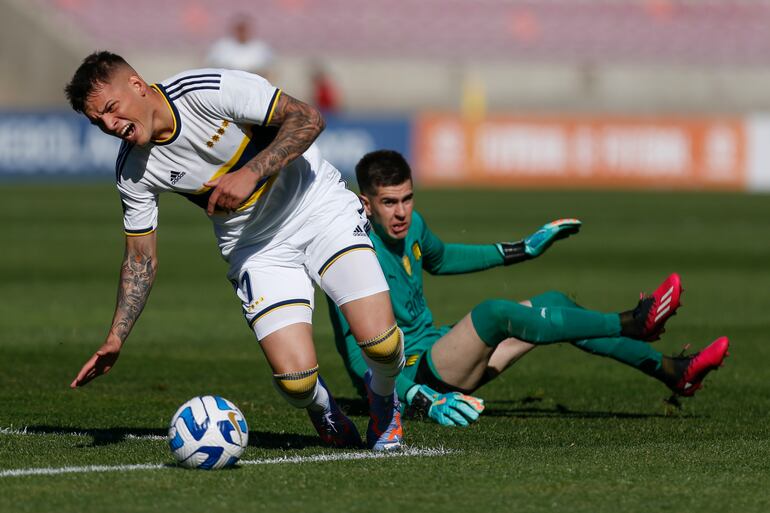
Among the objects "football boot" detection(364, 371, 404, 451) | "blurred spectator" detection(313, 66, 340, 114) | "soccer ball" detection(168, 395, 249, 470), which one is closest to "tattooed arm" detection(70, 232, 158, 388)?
"soccer ball" detection(168, 395, 249, 470)

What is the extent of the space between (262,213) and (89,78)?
0.99 m

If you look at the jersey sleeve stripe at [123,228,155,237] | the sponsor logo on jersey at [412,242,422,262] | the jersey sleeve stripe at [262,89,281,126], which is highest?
the jersey sleeve stripe at [262,89,281,126]

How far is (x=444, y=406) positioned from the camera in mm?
6383

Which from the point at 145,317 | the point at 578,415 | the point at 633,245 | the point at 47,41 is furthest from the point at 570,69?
the point at 578,415

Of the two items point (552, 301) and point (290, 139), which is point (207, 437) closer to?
point (290, 139)

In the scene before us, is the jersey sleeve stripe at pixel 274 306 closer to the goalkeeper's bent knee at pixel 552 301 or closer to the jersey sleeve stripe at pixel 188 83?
the jersey sleeve stripe at pixel 188 83

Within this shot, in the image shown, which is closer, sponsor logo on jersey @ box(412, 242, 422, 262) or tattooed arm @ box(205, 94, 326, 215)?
tattooed arm @ box(205, 94, 326, 215)

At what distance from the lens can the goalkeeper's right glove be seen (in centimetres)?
624

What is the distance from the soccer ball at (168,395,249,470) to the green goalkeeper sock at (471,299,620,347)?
1.60 meters

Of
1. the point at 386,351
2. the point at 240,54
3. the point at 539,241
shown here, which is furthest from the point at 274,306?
the point at 240,54

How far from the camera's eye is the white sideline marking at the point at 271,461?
525 centimetres

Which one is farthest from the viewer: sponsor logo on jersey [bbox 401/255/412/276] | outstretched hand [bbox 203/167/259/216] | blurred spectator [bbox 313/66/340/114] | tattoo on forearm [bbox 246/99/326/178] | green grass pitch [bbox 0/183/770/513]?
blurred spectator [bbox 313/66/340/114]

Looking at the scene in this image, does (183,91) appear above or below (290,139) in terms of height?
above

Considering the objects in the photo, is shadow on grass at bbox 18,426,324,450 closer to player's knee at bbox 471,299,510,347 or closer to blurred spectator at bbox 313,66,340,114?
player's knee at bbox 471,299,510,347
